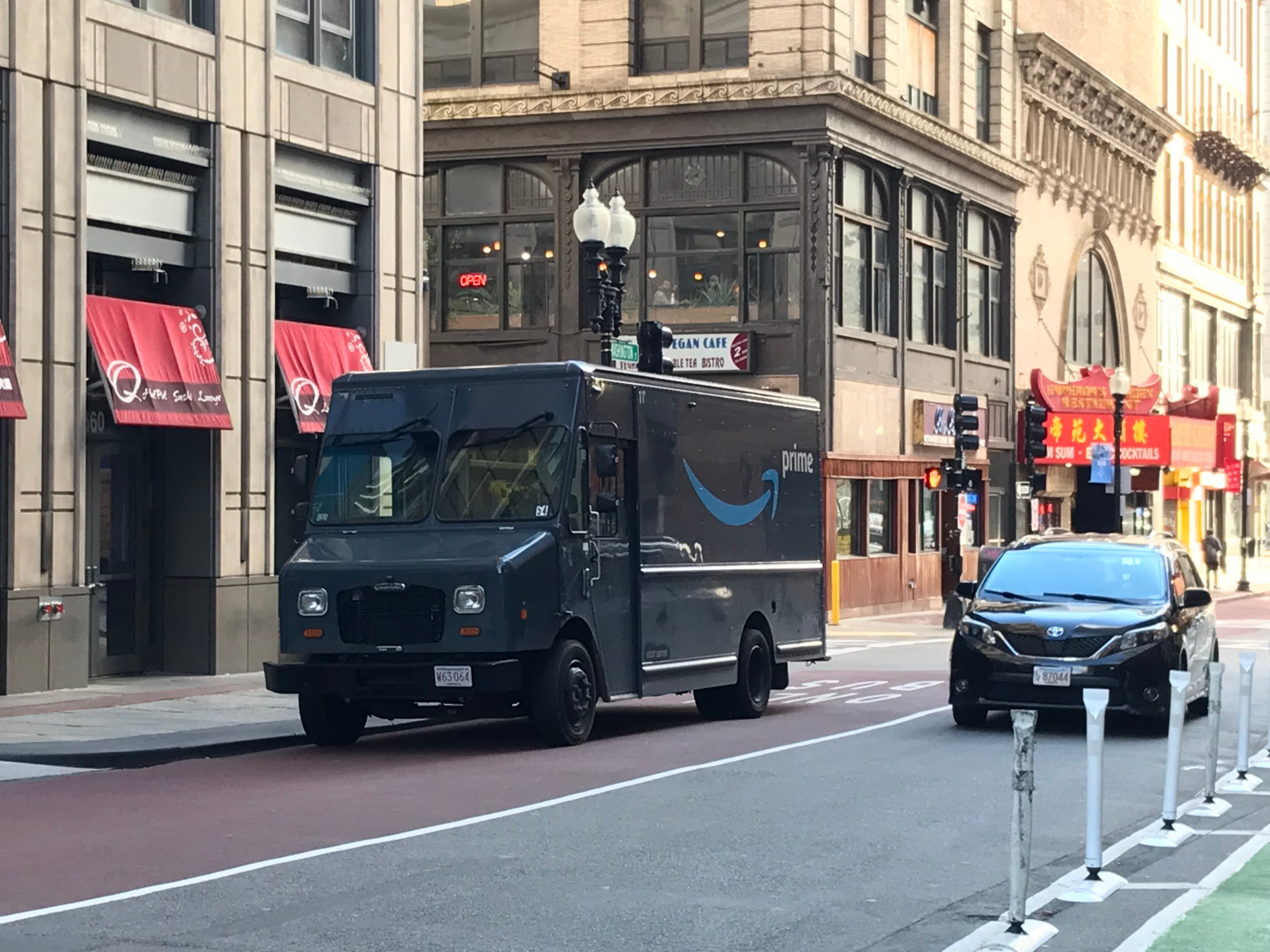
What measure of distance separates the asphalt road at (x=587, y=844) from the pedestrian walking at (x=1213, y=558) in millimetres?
36322

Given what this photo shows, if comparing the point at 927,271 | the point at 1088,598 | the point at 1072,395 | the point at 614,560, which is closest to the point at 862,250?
the point at 927,271

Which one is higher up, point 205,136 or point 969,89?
point 969,89

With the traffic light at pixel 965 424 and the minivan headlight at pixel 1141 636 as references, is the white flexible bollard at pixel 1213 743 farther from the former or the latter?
the traffic light at pixel 965 424

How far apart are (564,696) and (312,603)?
2.13 m

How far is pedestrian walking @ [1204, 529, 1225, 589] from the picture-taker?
53.7m

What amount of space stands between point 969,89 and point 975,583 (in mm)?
29791

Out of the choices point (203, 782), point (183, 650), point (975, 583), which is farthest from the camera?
point (183, 650)

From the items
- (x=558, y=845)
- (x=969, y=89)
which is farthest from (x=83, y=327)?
(x=969, y=89)

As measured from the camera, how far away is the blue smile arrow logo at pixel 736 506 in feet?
61.6

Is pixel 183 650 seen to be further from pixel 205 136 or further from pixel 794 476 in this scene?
pixel 794 476

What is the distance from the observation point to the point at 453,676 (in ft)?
51.9

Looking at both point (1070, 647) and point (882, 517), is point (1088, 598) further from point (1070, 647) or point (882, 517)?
point (882, 517)

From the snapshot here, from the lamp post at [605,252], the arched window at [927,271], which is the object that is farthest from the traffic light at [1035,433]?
the lamp post at [605,252]

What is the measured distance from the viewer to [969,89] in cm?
4681
